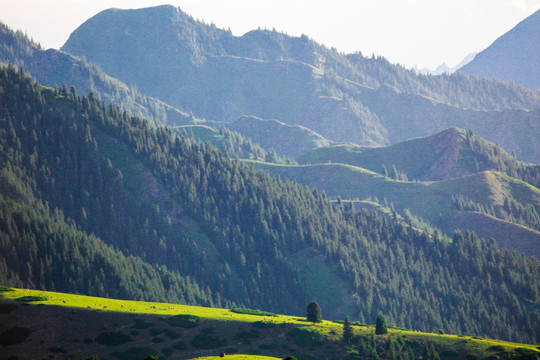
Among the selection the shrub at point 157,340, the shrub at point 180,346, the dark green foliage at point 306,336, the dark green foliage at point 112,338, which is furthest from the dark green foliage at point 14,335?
the dark green foliage at point 306,336

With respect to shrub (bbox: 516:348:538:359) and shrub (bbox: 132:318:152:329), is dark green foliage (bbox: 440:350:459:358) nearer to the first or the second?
shrub (bbox: 516:348:538:359)

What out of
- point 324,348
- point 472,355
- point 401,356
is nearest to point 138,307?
point 324,348

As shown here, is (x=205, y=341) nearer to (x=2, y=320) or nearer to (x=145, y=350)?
(x=145, y=350)

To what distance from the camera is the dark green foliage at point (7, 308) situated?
14959 cm

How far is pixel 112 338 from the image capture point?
149 m

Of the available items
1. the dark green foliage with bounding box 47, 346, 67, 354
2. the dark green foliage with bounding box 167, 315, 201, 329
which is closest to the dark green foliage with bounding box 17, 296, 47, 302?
the dark green foliage with bounding box 47, 346, 67, 354

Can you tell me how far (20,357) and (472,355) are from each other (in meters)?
107

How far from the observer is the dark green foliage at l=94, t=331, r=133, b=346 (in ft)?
484

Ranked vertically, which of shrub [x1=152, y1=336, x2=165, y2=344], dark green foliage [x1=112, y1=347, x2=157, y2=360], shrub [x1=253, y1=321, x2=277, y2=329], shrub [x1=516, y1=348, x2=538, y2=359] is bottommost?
shrub [x1=516, y1=348, x2=538, y2=359]

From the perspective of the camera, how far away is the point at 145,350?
479 ft

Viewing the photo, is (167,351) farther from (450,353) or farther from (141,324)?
(450,353)

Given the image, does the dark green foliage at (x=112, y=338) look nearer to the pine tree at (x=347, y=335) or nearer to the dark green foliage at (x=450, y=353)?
the pine tree at (x=347, y=335)

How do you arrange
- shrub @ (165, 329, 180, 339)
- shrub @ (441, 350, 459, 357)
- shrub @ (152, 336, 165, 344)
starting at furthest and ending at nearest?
shrub @ (441, 350, 459, 357), shrub @ (165, 329, 180, 339), shrub @ (152, 336, 165, 344)

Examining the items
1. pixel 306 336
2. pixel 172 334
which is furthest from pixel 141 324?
pixel 306 336
